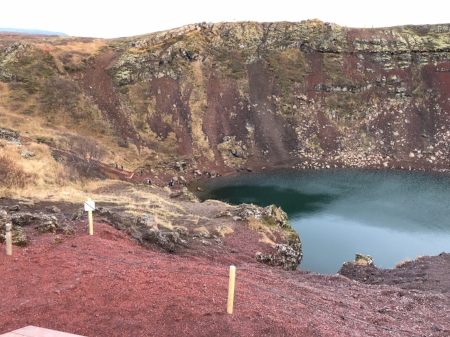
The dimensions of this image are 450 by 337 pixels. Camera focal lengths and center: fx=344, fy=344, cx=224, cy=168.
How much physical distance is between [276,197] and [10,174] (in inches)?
1189

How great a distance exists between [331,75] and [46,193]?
196ft

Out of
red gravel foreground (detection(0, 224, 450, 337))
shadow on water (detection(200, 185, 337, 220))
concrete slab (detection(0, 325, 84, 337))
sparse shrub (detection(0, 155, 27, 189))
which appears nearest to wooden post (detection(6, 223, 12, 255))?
red gravel foreground (detection(0, 224, 450, 337))

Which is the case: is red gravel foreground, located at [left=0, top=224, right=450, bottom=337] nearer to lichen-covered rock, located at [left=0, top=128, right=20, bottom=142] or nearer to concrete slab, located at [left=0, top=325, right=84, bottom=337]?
concrete slab, located at [left=0, top=325, right=84, bottom=337]

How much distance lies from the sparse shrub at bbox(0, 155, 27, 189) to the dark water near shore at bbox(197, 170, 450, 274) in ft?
70.3

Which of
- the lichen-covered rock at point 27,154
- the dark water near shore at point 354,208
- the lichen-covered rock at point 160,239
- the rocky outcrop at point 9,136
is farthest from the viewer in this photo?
the rocky outcrop at point 9,136

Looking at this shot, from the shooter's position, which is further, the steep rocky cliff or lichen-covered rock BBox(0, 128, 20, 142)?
the steep rocky cliff

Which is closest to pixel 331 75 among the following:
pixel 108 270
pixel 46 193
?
pixel 46 193

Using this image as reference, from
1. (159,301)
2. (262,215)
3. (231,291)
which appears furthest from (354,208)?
(159,301)

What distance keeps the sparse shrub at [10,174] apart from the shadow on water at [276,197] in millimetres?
22037

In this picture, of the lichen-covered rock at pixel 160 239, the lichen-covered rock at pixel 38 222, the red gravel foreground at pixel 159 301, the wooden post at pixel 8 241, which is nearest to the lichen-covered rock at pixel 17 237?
the red gravel foreground at pixel 159 301

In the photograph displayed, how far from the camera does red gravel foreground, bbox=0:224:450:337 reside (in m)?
7.70

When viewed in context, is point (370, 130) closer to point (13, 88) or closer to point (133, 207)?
point (133, 207)

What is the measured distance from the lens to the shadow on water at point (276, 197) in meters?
41.2

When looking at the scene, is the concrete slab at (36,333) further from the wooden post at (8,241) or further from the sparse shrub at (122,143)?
the sparse shrub at (122,143)
